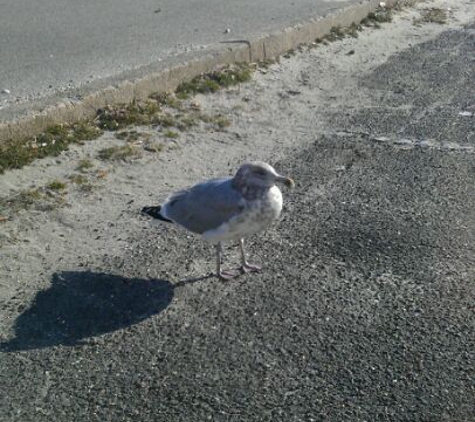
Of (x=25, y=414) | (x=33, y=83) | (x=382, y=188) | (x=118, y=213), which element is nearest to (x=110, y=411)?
(x=25, y=414)

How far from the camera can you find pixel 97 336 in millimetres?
4484

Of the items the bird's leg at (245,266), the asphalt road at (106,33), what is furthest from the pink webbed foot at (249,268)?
the asphalt road at (106,33)

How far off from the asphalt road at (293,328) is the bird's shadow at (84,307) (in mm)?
10

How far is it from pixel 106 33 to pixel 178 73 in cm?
186

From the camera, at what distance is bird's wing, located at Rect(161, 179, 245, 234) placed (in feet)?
16.1

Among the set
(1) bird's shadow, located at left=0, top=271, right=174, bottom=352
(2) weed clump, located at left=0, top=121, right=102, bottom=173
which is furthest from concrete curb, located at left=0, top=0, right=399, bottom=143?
(1) bird's shadow, located at left=0, top=271, right=174, bottom=352

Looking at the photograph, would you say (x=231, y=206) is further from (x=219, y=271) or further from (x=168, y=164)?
(x=168, y=164)

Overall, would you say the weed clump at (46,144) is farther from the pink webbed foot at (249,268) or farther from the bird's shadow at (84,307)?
the pink webbed foot at (249,268)

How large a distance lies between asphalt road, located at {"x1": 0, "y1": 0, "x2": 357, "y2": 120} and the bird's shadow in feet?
8.29

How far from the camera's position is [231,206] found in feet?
16.0

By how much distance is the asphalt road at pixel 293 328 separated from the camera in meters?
3.96

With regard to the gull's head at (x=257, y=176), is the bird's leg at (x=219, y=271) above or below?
below

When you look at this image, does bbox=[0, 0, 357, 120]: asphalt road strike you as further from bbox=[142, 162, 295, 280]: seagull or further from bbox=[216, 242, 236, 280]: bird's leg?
bbox=[216, 242, 236, 280]: bird's leg

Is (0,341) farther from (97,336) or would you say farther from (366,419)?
(366,419)
